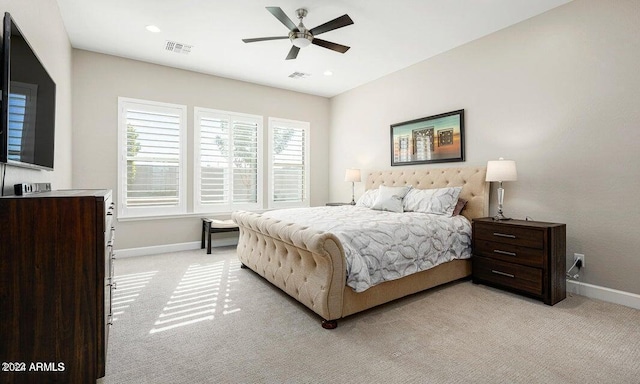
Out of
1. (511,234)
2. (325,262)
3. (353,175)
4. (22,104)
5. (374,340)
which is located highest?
(22,104)

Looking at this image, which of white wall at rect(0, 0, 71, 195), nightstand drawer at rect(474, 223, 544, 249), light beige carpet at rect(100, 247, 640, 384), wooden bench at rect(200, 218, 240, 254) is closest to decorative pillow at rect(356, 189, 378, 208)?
nightstand drawer at rect(474, 223, 544, 249)

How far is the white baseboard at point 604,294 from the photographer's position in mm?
2707

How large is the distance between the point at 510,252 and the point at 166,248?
461 cm

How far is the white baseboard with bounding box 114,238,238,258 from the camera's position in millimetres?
4439

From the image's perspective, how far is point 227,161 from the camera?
5.30m

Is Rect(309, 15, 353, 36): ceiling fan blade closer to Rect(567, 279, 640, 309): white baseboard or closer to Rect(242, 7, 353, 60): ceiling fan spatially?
Rect(242, 7, 353, 60): ceiling fan

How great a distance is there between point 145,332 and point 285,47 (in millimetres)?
3610

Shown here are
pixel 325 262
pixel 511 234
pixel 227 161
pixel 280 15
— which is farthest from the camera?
pixel 227 161

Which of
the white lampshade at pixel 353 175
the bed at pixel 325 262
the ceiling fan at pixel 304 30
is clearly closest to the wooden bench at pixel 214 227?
the bed at pixel 325 262

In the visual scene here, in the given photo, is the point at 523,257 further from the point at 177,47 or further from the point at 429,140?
the point at 177,47

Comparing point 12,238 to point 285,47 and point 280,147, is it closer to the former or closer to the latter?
point 285,47

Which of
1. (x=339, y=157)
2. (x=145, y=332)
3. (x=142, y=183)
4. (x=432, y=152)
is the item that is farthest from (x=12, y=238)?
(x=339, y=157)

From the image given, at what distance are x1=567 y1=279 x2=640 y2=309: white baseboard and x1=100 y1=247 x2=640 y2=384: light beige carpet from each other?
0.31 feet

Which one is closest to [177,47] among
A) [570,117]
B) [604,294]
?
[570,117]
